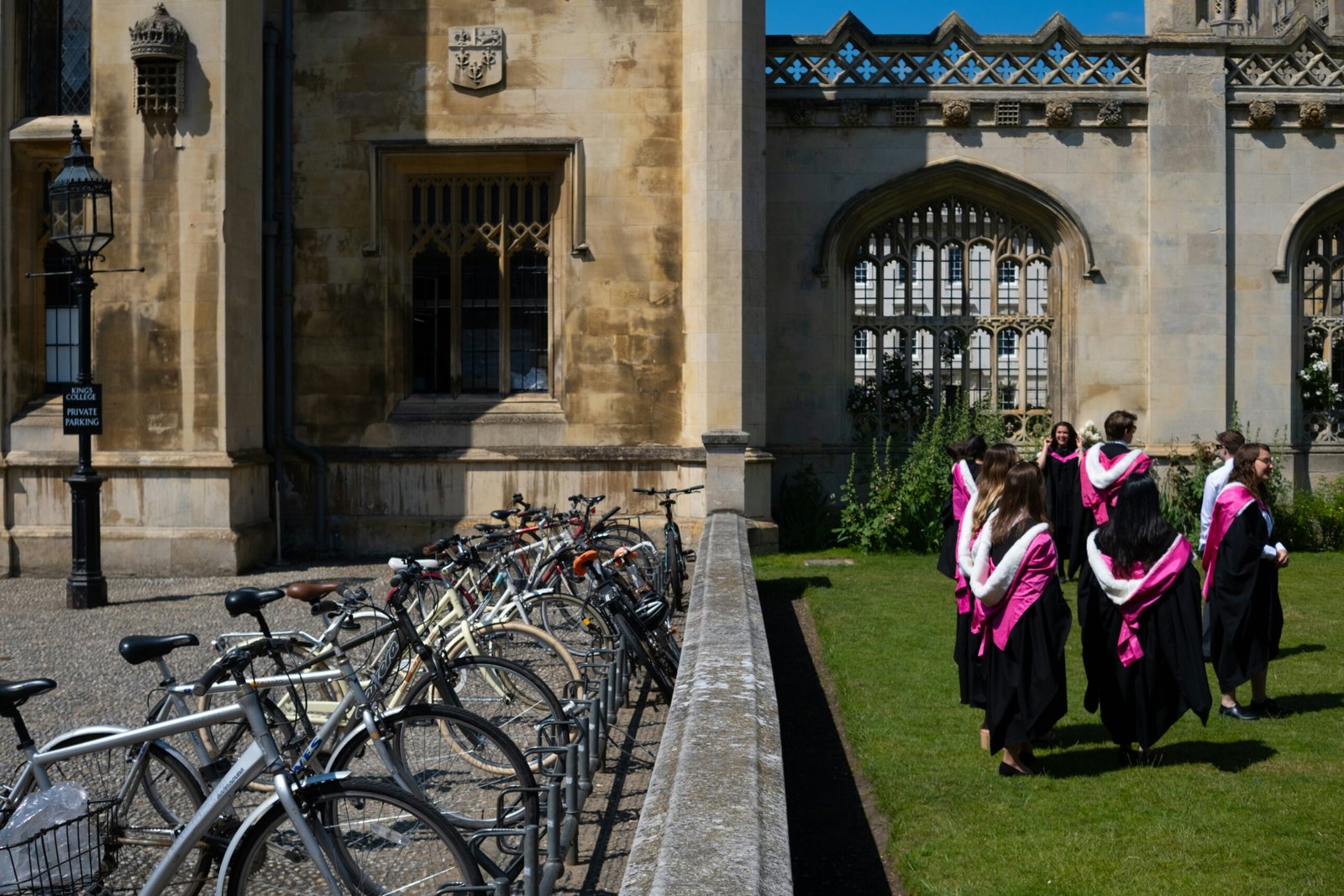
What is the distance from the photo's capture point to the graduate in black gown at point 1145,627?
19.5ft

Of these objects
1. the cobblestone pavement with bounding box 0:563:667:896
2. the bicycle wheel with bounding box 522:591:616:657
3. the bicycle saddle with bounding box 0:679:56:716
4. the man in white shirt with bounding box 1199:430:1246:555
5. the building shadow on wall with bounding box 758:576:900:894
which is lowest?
the building shadow on wall with bounding box 758:576:900:894

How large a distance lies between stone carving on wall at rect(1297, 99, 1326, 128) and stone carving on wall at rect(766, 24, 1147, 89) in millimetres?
1784

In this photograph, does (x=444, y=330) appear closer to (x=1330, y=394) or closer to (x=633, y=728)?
(x=633, y=728)

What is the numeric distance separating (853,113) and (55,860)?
1227 centimetres

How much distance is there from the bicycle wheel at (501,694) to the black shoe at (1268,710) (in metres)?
3.94

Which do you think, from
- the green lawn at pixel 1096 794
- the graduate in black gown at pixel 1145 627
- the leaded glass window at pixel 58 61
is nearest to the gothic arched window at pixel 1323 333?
the green lawn at pixel 1096 794

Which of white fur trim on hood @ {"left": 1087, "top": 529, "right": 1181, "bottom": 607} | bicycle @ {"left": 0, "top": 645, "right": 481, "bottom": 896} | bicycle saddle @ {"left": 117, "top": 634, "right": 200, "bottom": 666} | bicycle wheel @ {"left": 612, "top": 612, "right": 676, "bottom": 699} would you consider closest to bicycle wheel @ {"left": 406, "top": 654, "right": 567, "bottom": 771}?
bicycle wheel @ {"left": 612, "top": 612, "right": 676, "bottom": 699}

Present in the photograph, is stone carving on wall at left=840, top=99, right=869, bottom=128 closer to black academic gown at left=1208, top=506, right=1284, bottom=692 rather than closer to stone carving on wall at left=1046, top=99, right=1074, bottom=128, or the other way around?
stone carving on wall at left=1046, top=99, right=1074, bottom=128

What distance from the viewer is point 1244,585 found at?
7250 mm

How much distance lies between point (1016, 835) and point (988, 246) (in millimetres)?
10854

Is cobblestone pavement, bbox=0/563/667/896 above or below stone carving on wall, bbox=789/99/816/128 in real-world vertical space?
below

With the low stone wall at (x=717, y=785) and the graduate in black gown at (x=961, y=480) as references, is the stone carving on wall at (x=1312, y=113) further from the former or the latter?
the low stone wall at (x=717, y=785)

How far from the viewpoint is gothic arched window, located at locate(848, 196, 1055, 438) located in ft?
49.0

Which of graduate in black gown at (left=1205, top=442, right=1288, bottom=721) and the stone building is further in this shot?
the stone building
